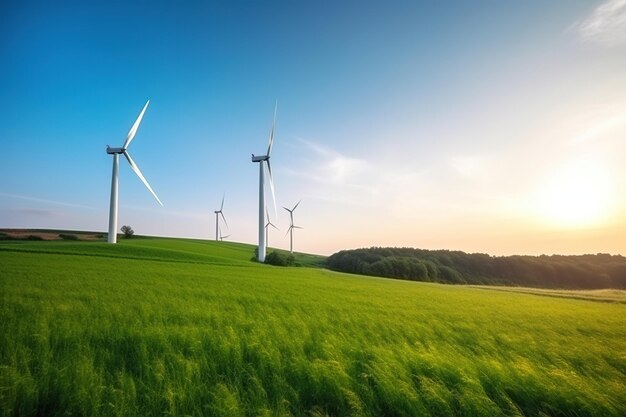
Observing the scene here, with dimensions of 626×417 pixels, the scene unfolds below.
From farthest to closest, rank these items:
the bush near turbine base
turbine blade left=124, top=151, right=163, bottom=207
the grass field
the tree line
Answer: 1. the tree line
2. the bush near turbine base
3. turbine blade left=124, top=151, right=163, bottom=207
4. the grass field

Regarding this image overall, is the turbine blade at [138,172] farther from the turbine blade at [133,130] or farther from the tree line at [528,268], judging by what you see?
the tree line at [528,268]

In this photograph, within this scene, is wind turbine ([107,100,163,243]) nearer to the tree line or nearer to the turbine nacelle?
the turbine nacelle

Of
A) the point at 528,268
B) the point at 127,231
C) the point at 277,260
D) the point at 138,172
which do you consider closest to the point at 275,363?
the point at 138,172

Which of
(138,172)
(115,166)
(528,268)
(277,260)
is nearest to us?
(138,172)

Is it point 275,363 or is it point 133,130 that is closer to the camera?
point 275,363

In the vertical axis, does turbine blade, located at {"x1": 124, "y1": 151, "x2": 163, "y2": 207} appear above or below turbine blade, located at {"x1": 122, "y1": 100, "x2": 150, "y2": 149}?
below

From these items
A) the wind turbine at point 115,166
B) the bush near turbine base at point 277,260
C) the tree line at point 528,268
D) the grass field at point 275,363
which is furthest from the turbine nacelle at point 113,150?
the tree line at point 528,268

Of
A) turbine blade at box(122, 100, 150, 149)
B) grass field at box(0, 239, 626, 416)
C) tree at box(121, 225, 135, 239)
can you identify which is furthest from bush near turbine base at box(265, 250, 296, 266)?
tree at box(121, 225, 135, 239)

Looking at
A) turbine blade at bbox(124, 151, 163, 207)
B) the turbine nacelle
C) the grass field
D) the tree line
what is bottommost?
the tree line

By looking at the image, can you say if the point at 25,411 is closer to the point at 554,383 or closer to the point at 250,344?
the point at 250,344

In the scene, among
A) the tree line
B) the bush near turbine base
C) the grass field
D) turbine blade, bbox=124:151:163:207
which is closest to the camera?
the grass field

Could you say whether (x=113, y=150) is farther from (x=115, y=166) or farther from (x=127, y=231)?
(x=127, y=231)

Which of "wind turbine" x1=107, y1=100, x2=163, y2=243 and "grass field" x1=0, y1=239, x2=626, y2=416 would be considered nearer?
"grass field" x1=0, y1=239, x2=626, y2=416

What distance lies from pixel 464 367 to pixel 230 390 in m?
7.08
